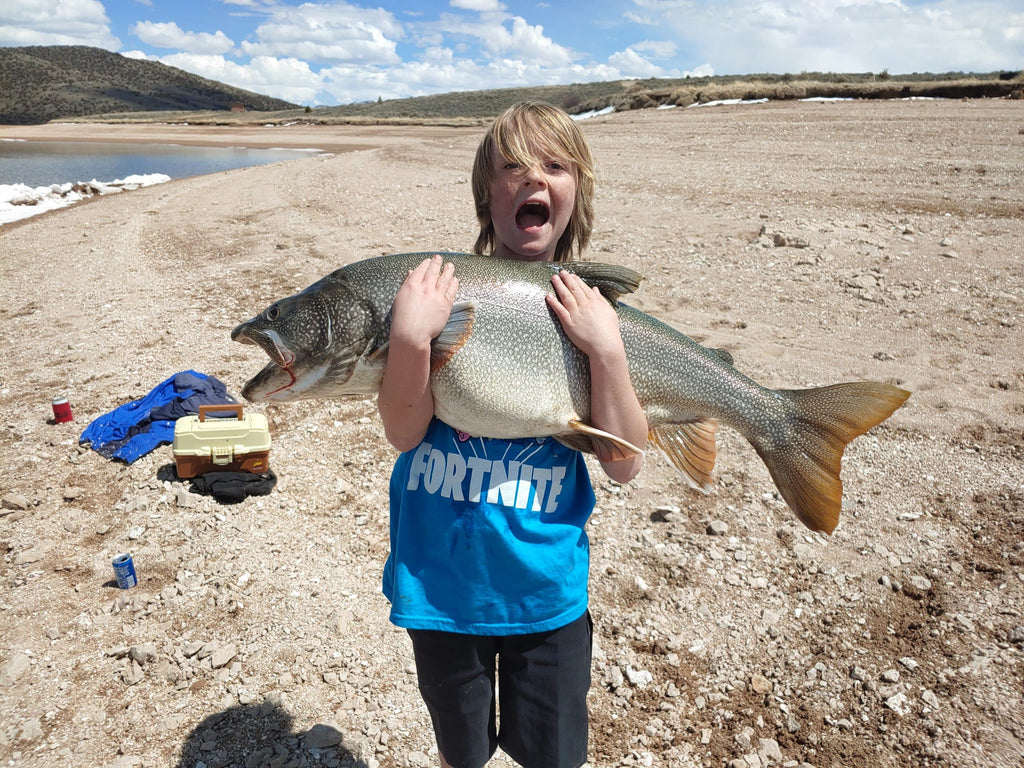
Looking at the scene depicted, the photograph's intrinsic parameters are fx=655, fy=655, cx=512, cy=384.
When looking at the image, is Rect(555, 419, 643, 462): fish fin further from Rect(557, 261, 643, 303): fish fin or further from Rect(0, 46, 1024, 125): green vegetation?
Rect(0, 46, 1024, 125): green vegetation

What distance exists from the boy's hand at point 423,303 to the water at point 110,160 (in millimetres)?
30965

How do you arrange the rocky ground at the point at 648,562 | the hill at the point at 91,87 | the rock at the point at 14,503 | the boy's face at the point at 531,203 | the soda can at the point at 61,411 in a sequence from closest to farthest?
the boy's face at the point at 531,203, the rocky ground at the point at 648,562, the rock at the point at 14,503, the soda can at the point at 61,411, the hill at the point at 91,87

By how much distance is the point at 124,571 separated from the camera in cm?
382

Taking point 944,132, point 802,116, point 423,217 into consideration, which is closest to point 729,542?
point 423,217

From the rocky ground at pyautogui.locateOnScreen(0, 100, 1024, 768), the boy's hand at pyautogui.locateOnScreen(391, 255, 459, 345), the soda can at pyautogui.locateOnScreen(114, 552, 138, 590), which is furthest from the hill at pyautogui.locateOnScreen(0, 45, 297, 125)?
the boy's hand at pyautogui.locateOnScreen(391, 255, 459, 345)

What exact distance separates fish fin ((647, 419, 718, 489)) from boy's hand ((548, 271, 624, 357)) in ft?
1.53

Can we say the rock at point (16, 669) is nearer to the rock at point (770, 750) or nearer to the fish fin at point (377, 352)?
the fish fin at point (377, 352)

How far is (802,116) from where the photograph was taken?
19875 millimetres

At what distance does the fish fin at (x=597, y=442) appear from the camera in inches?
74.0

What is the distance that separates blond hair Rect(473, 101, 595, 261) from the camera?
2.15 metres

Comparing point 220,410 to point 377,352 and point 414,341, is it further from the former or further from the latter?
point 414,341

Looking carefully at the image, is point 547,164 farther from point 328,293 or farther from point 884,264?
point 884,264

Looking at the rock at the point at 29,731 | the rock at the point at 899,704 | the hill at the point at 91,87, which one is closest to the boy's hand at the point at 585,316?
the rock at the point at 899,704

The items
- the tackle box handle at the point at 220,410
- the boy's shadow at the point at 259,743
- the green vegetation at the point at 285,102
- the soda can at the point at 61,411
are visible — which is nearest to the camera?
the boy's shadow at the point at 259,743
